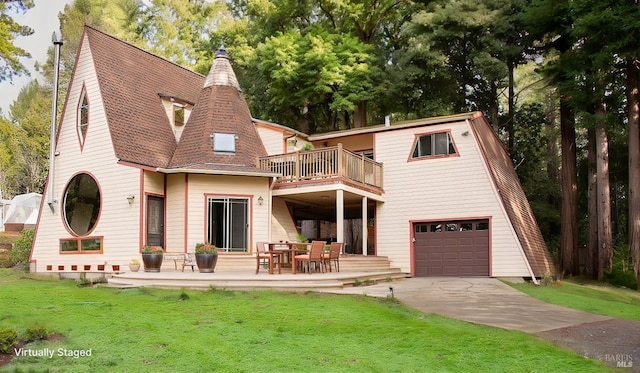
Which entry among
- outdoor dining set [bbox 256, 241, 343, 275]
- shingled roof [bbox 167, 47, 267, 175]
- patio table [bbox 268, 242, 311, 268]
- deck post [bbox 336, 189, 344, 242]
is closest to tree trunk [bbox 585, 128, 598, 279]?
deck post [bbox 336, 189, 344, 242]

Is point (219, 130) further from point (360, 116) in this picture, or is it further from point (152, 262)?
point (360, 116)

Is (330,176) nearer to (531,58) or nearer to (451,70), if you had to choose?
(451,70)

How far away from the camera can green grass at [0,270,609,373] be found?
21.0 feet

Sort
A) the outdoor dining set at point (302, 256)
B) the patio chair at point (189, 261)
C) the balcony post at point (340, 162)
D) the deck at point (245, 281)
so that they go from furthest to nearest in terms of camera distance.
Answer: the balcony post at point (340, 162) < the patio chair at point (189, 261) < the outdoor dining set at point (302, 256) < the deck at point (245, 281)

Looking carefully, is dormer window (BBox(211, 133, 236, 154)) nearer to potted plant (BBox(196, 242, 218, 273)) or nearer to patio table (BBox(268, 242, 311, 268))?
patio table (BBox(268, 242, 311, 268))

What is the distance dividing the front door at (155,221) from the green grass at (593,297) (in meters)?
11.0

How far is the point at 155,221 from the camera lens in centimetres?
1772

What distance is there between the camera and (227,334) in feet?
25.4

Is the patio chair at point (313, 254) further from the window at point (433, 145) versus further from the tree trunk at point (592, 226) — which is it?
the tree trunk at point (592, 226)

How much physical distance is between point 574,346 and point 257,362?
4.41 metres

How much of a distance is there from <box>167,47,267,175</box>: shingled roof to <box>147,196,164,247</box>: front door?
4.02 feet

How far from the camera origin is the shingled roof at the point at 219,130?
60.0 ft

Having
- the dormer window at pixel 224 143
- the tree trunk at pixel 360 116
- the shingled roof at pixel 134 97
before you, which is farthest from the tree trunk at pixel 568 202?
the shingled roof at pixel 134 97

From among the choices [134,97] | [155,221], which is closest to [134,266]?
[155,221]
